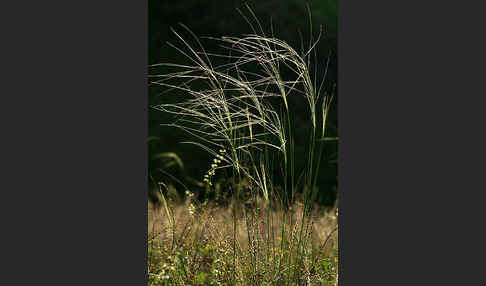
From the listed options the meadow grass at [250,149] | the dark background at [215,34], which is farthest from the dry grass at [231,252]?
the dark background at [215,34]

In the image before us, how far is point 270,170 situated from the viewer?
3336mm

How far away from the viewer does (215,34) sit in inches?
149

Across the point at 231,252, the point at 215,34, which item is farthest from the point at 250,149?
the point at 215,34

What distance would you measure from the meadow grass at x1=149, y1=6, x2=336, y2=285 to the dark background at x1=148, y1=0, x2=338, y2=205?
0.13 meters

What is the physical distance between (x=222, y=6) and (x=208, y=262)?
81.8 inches

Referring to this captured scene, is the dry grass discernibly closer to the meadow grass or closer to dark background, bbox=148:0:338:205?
the meadow grass

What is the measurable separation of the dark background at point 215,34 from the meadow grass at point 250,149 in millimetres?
131

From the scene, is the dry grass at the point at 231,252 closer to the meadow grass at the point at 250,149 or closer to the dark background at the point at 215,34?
the meadow grass at the point at 250,149

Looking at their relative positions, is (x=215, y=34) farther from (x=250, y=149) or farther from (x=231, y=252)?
(x=231, y=252)

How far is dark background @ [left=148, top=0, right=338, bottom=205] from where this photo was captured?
3.60 m

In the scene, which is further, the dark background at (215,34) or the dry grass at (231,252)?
the dark background at (215,34)

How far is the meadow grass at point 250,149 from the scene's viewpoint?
317 cm

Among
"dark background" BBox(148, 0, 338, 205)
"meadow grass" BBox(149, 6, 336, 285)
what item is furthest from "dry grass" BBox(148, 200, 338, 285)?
"dark background" BBox(148, 0, 338, 205)

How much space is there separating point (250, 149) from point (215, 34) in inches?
41.8
